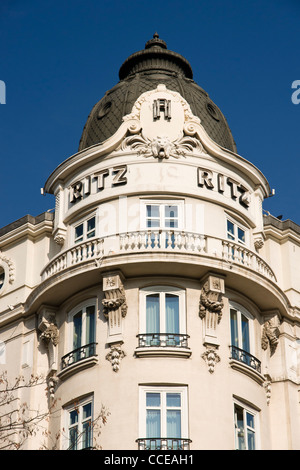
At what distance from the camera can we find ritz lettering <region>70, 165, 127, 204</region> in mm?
48625

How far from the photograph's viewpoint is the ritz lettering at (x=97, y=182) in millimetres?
48625

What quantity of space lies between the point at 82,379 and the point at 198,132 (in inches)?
456

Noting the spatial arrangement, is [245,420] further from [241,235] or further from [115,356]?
[241,235]

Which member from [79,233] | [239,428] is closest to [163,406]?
[239,428]

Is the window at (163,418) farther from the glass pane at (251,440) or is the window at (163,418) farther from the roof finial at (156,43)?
the roof finial at (156,43)

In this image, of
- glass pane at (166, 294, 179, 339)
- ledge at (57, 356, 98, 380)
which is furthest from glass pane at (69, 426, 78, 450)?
glass pane at (166, 294, 179, 339)

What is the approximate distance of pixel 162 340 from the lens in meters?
44.8

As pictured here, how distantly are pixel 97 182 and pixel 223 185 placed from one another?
5.19 meters

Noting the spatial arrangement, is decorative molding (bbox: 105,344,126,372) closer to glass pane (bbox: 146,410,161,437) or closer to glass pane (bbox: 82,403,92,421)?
glass pane (bbox: 82,403,92,421)

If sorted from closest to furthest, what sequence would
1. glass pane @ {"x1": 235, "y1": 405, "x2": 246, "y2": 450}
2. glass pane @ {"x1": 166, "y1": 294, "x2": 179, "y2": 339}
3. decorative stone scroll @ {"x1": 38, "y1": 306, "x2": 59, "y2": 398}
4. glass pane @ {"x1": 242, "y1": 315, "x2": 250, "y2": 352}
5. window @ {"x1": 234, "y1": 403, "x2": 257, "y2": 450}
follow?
glass pane @ {"x1": 235, "y1": 405, "x2": 246, "y2": 450} → window @ {"x1": 234, "y1": 403, "x2": 257, "y2": 450} → glass pane @ {"x1": 166, "y1": 294, "x2": 179, "y2": 339} → decorative stone scroll @ {"x1": 38, "y1": 306, "x2": 59, "y2": 398} → glass pane @ {"x1": 242, "y1": 315, "x2": 250, "y2": 352}

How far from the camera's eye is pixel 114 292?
45.5 metres

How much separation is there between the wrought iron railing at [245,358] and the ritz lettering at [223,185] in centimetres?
693

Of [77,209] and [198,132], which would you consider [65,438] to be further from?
[198,132]

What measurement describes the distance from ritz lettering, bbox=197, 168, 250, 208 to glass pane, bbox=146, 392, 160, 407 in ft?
30.7
